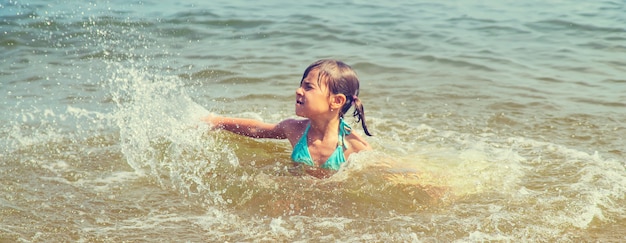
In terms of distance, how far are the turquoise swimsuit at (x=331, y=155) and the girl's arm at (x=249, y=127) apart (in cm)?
22

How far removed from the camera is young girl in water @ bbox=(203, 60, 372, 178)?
489 centimetres

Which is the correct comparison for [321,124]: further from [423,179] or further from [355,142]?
[423,179]

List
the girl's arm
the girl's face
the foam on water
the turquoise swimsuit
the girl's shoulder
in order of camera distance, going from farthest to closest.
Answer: the girl's arm < the girl's shoulder < the turquoise swimsuit < the girl's face < the foam on water

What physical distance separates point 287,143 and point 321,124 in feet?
2.93

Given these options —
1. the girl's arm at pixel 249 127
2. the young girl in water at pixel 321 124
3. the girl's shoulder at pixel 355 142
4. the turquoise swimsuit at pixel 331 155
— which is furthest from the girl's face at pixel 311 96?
the girl's arm at pixel 249 127

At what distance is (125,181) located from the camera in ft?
16.0

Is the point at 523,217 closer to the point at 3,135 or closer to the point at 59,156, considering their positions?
the point at 59,156

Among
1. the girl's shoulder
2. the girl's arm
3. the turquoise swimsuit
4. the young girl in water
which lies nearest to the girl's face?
the young girl in water

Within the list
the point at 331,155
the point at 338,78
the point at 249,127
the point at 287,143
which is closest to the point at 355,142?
the point at 331,155

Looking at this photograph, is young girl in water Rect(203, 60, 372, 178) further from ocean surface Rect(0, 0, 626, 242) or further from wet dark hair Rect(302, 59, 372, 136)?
ocean surface Rect(0, 0, 626, 242)

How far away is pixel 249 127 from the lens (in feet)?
17.7

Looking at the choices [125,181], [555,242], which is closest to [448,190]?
[555,242]

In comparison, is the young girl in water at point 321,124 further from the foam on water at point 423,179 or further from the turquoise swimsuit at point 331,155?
the foam on water at point 423,179

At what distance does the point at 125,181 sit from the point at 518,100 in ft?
13.3
